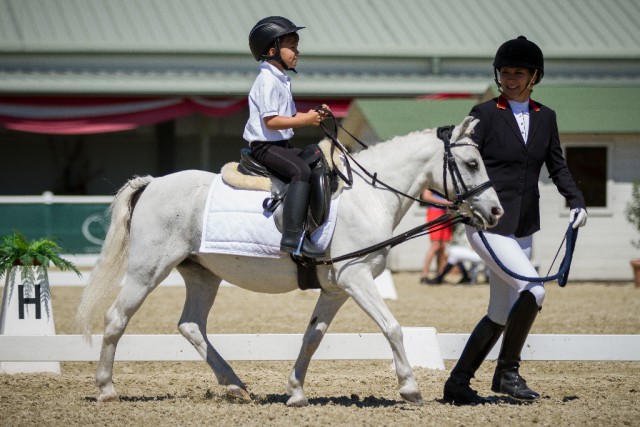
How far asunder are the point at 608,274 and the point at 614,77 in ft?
21.1

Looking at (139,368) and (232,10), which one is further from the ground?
(232,10)

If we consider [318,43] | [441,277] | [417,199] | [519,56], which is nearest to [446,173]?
[417,199]

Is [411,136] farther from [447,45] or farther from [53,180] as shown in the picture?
[53,180]

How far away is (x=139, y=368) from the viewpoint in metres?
9.02

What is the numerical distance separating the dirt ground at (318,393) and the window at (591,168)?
23.2ft

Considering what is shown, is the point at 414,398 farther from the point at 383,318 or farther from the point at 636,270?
the point at 636,270

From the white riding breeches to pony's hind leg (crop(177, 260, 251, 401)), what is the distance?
180cm

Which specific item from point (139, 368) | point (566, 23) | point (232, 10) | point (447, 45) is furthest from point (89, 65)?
point (139, 368)

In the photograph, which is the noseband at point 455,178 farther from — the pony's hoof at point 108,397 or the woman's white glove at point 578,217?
the pony's hoof at point 108,397

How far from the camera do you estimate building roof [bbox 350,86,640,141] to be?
18.2m

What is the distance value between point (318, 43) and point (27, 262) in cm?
1627

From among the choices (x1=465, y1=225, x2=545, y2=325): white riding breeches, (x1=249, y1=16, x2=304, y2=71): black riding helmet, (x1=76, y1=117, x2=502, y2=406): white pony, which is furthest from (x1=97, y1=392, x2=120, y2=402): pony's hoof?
(x1=465, y1=225, x2=545, y2=325): white riding breeches

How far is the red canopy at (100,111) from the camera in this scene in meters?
22.7

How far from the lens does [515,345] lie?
666 centimetres
